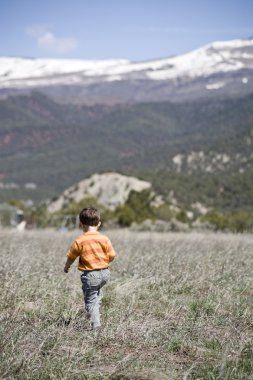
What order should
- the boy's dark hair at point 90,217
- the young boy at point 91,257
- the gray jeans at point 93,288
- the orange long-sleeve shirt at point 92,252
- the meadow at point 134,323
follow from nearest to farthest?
the meadow at point 134,323 < the gray jeans at point 93,288 < the young boy at point 91,257 < the orange long-sleeve shirt at point 92,252 < the boy's dark hair at point 90,217

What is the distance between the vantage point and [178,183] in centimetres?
9694

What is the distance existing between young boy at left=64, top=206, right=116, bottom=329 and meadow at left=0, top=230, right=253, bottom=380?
0.84ft

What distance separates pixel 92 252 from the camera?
6.54 metres

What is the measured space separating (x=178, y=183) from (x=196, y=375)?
92.8 metres

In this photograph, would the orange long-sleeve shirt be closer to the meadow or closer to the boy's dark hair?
the boy's dark hair

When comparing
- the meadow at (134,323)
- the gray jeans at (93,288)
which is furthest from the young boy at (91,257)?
the meadow at (134,323)

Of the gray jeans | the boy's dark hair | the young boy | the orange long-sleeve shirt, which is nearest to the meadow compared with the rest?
the gray jeans

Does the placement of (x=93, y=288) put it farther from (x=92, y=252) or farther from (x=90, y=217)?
(x=90, y=217)

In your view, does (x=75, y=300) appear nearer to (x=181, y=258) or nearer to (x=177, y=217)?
(x=181, y=258)

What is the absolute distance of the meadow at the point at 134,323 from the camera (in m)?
4.60

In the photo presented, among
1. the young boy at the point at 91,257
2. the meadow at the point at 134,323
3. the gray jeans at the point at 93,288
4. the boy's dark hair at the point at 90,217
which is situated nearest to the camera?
the meadow at the point at 134,323

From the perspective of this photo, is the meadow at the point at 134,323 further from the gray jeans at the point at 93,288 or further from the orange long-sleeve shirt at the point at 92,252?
the orange long-sleeve shirt at the point at 92,252

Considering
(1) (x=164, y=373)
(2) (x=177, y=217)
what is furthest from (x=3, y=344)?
(2) (x=177, y=217)

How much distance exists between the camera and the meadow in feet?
15.1
